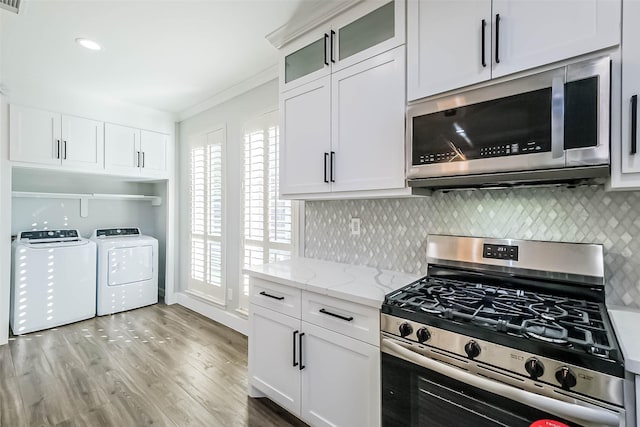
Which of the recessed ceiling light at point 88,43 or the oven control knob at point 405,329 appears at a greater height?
the recessed ceiling light at point 88,43

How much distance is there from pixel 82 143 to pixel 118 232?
1.29 m

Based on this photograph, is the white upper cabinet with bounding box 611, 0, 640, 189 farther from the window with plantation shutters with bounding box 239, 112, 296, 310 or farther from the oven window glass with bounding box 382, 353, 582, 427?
the window with plantation shutters with bounding box 239, 112, 296, 310

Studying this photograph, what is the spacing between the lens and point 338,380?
1.58 meters

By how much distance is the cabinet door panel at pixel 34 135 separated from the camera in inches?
119

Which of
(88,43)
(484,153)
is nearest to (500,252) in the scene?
(484,153)

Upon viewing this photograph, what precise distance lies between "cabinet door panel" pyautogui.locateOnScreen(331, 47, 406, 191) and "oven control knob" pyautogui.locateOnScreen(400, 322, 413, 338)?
708mm

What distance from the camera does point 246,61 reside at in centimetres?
270

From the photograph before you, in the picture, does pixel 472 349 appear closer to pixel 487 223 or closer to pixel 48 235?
pixel 487 223

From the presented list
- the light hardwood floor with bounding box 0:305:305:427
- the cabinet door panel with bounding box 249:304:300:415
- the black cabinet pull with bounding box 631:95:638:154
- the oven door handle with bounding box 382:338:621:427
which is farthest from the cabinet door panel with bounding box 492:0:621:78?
the light hardwood floor with bounding box 0:305:305:427

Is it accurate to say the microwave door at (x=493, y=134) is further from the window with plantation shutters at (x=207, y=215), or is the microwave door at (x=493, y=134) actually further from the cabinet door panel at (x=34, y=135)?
the cabinet door panel at (x=34, y=135)

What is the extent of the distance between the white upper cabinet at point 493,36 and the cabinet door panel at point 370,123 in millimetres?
111

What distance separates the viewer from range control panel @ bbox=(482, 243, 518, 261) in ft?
4.97

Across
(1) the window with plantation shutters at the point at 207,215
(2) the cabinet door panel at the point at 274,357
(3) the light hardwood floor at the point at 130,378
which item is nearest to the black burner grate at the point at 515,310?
(2) the cabinet door panel at the point at 274,357

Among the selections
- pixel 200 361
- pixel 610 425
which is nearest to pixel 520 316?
pixel 610 425
